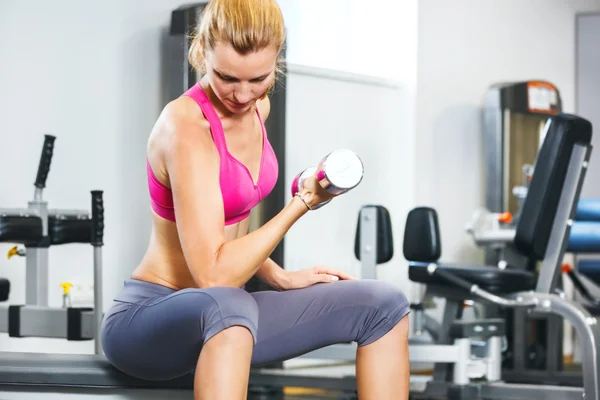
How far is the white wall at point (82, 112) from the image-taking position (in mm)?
3311

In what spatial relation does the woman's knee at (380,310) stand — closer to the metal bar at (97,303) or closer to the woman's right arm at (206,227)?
the woman's right arm at (206,227)

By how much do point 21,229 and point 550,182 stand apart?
1.77 metres

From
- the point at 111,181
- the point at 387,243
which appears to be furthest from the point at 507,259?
the point at 111,181

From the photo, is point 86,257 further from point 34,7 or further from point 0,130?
point 34,7

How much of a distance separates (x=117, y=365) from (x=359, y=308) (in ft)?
1.56

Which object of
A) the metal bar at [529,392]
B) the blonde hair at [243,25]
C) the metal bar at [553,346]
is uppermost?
the blonde hair at [243,25]

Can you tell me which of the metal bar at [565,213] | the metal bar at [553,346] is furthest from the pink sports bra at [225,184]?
the metal bar at [553,346]

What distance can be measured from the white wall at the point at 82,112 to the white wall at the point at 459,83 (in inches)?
63.0

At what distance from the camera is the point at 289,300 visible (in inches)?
58.3

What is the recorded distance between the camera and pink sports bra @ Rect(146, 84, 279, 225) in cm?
142

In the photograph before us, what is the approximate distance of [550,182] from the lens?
271 centimetres

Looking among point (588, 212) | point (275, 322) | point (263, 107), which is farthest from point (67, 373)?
point (588, 212)

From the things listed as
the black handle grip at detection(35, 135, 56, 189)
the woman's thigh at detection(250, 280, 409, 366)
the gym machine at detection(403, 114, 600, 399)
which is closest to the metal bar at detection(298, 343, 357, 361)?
the gym machine at detection(403, 114, 600, 399)

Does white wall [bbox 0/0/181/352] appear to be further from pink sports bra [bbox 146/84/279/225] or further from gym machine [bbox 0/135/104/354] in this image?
pink sports bra [bbox 146/84/279/225]
